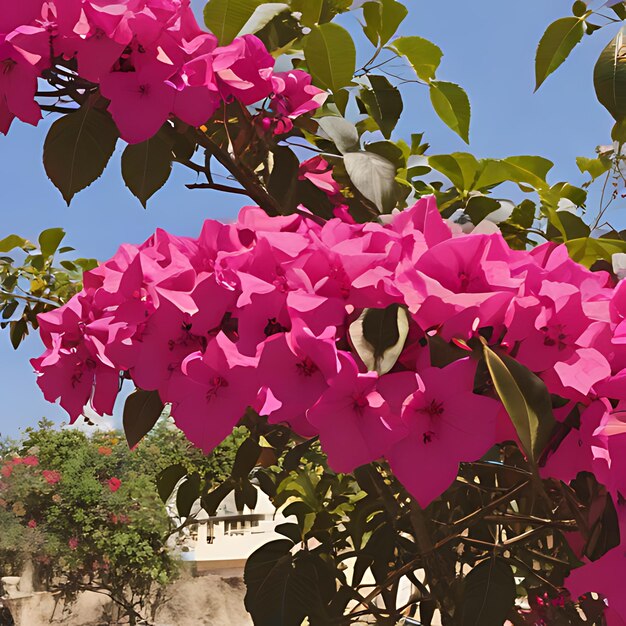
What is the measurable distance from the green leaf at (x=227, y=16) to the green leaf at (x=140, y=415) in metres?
0.32

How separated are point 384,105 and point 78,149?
30 centimetres

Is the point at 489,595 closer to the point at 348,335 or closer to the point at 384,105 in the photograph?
the point at 348,335

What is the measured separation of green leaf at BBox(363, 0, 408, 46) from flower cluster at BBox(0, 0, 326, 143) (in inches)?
7.2

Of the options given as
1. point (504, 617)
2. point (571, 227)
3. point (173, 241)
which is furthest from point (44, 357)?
point (571, 227)

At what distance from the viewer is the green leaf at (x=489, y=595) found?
0.62 meters

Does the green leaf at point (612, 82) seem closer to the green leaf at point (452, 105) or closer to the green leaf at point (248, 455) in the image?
the green leaf at point (452, 105)

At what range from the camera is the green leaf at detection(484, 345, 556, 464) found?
1.36 feet

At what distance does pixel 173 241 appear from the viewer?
0.58m

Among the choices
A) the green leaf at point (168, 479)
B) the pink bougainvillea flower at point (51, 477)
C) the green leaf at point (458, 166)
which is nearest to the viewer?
the green leaf at point (458, 166)

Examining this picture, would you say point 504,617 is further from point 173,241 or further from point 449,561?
point 173,241

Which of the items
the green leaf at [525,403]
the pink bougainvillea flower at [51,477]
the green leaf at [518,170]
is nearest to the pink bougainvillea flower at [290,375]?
the green leaf at [525,403]

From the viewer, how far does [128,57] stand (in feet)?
1.92

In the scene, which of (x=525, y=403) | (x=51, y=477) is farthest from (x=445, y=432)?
(x=51, y=477)

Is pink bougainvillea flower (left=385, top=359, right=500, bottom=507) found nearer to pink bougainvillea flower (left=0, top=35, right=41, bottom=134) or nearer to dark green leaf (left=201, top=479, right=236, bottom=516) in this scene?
pink bougainvillea flower (left=0, top=35, right=41, bottom=134)
